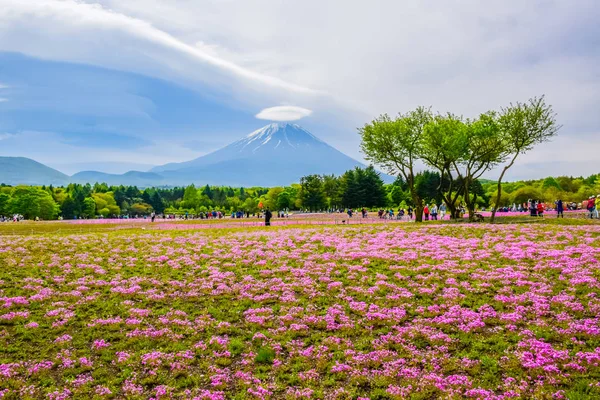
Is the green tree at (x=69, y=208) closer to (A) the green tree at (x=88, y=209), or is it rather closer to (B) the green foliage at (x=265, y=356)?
(A) the green tree at (x=88, y=209)

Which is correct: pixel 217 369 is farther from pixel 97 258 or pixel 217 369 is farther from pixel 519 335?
pixel 97 258

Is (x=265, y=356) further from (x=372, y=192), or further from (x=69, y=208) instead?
(x=69, y=208)

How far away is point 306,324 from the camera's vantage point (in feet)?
52.7

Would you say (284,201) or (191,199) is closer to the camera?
(284,201)

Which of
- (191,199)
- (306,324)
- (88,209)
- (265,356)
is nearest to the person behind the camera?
(265,356)

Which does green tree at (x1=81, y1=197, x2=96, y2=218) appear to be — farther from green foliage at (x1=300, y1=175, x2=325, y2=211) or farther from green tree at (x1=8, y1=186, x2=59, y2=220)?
green foliage at (x1=300, y1=175, x2=325, y2=211)

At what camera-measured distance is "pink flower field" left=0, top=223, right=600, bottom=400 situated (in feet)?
39.1

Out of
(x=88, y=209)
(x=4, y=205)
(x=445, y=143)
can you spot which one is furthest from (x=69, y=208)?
(x=445, y=143)

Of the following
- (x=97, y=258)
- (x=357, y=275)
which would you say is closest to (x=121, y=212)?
(x=97, y=258)

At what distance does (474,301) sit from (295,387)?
9.85 meters

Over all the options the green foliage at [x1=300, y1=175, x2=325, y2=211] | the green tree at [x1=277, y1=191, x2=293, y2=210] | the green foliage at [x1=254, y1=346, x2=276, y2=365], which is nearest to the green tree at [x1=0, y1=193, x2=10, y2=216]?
the green tree at [x1=277, y1=191, x2=293, y2=210]

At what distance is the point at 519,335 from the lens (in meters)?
14.1

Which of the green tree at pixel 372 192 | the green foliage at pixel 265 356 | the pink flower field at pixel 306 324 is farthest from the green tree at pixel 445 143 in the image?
the green tree at pixel 372 192

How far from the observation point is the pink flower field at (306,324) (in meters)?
11.9
